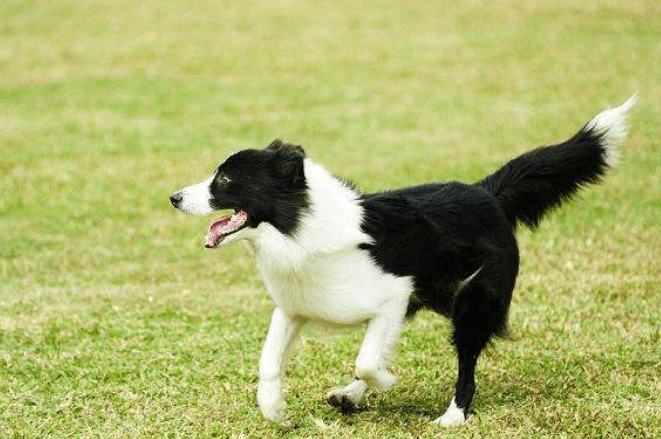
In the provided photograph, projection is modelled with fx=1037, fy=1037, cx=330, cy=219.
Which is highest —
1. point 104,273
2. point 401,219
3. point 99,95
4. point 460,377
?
point 401,219

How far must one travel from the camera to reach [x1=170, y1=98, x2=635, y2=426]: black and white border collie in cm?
525

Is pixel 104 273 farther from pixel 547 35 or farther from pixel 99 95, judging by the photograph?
pixel 547 35

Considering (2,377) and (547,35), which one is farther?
(547,35)

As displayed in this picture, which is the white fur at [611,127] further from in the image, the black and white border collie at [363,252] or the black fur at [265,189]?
the black fur at [265,189]

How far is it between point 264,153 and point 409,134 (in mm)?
11759

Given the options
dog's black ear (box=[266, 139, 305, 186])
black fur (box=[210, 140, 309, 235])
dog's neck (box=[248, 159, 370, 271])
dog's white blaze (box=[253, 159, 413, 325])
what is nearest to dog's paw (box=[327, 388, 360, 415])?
dog's white blaze (box=[253, 159, 413, 325])

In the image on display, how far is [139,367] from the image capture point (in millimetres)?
7055

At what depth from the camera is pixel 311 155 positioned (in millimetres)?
15883

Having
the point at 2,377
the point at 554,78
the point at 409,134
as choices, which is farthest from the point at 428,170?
the point at 2,377

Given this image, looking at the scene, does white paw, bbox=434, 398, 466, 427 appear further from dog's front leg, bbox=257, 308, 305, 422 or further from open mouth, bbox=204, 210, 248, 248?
open mouth, bbox=204, 210, 248, 248

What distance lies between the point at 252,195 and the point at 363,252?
667mm

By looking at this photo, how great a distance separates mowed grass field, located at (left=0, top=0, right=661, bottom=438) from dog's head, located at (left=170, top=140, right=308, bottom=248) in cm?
88

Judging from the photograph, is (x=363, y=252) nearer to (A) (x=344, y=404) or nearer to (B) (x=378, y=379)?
(B) (x=378, y=379)

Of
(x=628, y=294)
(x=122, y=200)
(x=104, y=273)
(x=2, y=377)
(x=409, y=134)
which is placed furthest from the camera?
(x=409, y=134)
